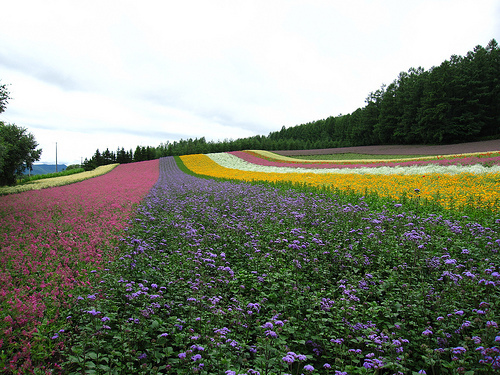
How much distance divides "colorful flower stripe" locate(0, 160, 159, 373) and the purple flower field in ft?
1.20

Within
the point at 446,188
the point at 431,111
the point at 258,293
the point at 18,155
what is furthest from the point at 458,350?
the point at 431,111

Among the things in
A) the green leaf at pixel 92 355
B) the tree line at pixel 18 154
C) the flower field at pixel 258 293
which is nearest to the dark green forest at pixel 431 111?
the tree line at pixel 18 154

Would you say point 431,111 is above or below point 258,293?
above

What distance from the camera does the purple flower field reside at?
2705mm

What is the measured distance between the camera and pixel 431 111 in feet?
143

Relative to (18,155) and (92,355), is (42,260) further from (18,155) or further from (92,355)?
(18,155)

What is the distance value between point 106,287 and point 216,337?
2.24 metres

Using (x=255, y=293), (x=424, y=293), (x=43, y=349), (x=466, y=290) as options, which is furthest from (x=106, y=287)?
(x=466, y=290)

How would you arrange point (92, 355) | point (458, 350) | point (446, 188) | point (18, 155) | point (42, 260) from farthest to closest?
point (18, 155), point (446, 188), point (42, 260), point (92, 355), point (458, 350)

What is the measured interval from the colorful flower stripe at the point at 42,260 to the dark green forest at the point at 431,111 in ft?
162

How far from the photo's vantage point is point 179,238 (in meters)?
6.39

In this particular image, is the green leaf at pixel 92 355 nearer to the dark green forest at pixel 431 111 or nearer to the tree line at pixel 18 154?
the tree line at pixel 18 154

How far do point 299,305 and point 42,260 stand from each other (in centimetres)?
511

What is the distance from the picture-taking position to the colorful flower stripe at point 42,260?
10.3ft
